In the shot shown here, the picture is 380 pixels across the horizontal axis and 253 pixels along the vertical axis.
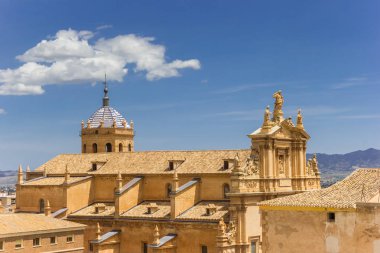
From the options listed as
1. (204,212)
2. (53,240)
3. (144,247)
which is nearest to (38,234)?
(53,240)

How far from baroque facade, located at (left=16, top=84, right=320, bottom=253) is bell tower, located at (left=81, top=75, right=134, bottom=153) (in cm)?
723

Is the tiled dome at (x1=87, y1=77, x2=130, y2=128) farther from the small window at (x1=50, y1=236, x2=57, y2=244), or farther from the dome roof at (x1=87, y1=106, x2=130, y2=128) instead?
the small window at (x1=50, y1=236, x2=57, y2=244)

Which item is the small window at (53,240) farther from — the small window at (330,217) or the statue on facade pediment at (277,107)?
the small window at (330,217)

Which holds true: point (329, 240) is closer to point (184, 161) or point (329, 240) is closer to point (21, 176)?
point (184, 161)

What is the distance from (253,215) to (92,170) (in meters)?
20.5

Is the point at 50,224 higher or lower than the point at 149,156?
lower

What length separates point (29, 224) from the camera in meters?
51.8

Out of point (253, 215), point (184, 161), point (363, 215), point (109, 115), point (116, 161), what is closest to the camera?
point (363, 215)

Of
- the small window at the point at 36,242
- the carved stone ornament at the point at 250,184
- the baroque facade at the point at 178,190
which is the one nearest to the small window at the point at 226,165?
the baroque facade at the point at 178,190

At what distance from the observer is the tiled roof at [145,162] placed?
2240 inches

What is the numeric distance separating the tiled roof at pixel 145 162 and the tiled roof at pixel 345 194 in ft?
70.7

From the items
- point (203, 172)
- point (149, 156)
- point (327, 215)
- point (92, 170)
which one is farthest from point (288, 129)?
point (327, 215)

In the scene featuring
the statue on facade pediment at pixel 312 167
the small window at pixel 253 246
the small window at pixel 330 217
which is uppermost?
the statue on facade pediment at pixel 312 167

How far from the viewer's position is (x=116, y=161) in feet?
210
